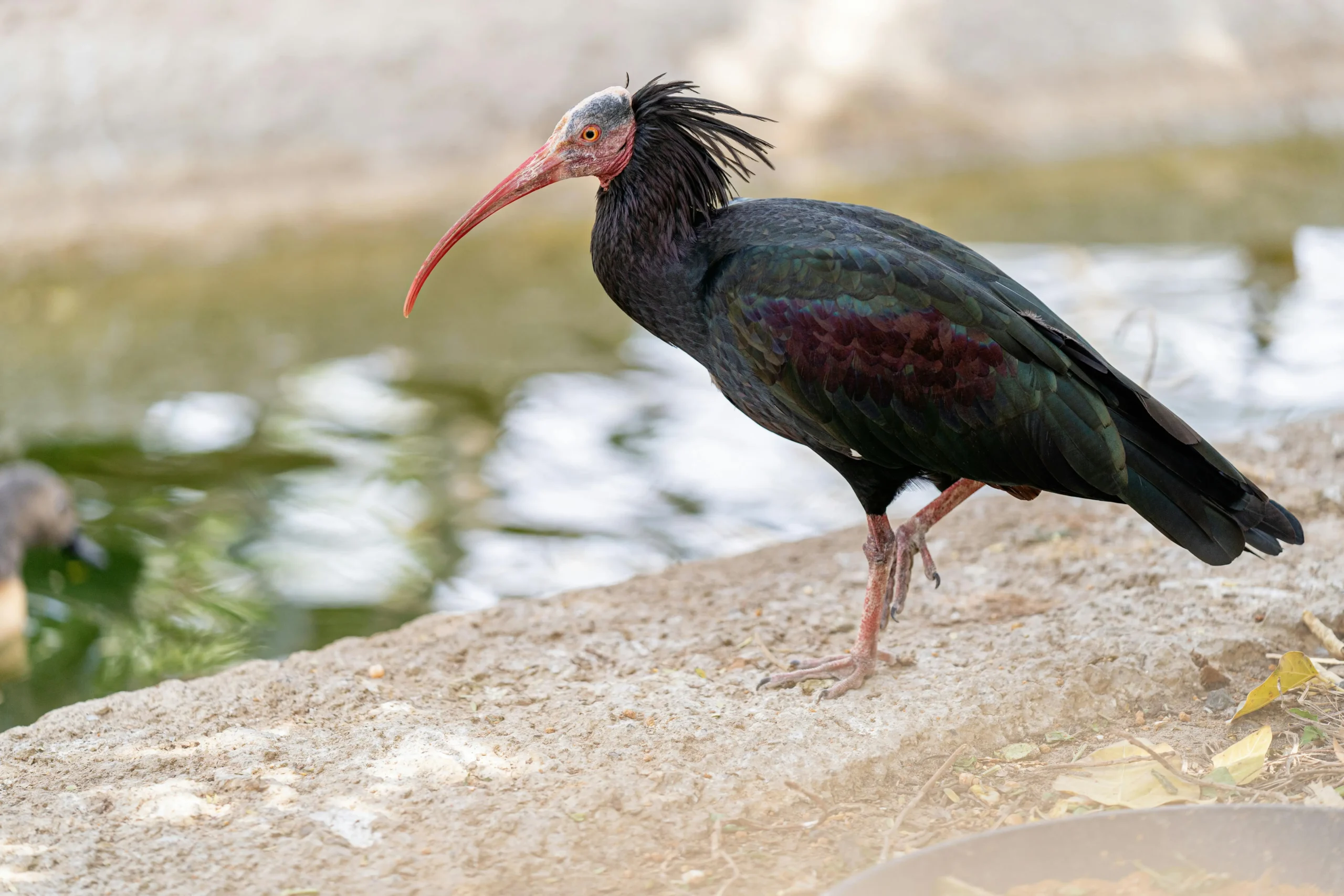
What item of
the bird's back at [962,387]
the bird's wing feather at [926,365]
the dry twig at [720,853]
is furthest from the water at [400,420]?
the dry twig at [720,853]

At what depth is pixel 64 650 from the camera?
5426mm

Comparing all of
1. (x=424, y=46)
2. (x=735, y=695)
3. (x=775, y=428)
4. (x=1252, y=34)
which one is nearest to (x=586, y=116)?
(x=775, y=428)

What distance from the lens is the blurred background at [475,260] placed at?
20.1ft

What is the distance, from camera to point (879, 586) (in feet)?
12.6

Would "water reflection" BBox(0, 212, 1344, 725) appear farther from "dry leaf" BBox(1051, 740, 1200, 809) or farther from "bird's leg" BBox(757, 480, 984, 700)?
"dry leaf" BBox(1051, 740, 1200, 809)

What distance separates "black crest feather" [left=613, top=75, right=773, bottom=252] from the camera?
13.0 feet

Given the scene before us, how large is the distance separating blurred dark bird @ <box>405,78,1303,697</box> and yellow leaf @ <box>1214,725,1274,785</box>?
46 cm

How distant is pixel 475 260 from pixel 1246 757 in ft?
26.4

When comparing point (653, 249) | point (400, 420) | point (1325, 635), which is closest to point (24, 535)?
point (400, 420)

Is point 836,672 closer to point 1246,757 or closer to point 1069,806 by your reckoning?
point 1069,806

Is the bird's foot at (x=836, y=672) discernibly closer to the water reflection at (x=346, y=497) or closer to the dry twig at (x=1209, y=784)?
the dry twig at (x=1209, y=784)

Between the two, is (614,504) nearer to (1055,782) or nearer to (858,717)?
(858,717)

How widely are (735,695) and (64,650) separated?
309 centimetres

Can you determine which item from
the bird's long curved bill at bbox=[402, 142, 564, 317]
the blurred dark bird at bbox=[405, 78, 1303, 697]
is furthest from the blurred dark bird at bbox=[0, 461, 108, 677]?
the blurred dark bird at bbox=[405, 78, 1303, 697]
